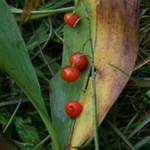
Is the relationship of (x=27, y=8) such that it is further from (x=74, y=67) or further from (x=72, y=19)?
(x=74, y=67)

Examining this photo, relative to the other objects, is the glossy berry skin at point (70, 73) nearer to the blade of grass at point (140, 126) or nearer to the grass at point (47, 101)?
the grass at point (47, 101)

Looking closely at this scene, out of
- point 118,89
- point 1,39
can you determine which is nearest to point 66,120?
point 118,89

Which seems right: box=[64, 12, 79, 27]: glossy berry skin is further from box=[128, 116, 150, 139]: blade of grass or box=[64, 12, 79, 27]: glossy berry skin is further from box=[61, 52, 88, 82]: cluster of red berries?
box=[128, 116, 150, 139]: blade of grass

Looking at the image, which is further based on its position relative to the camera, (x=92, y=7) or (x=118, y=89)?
(x=92, y=7)

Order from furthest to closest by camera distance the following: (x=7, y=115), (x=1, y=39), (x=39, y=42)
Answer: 1. (x=39, y=42)
2. (x=7, y=115)
3. (x=1, y=39)

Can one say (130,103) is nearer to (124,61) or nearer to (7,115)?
(124,61)

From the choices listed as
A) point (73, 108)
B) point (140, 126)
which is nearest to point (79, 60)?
point (73, 108)
